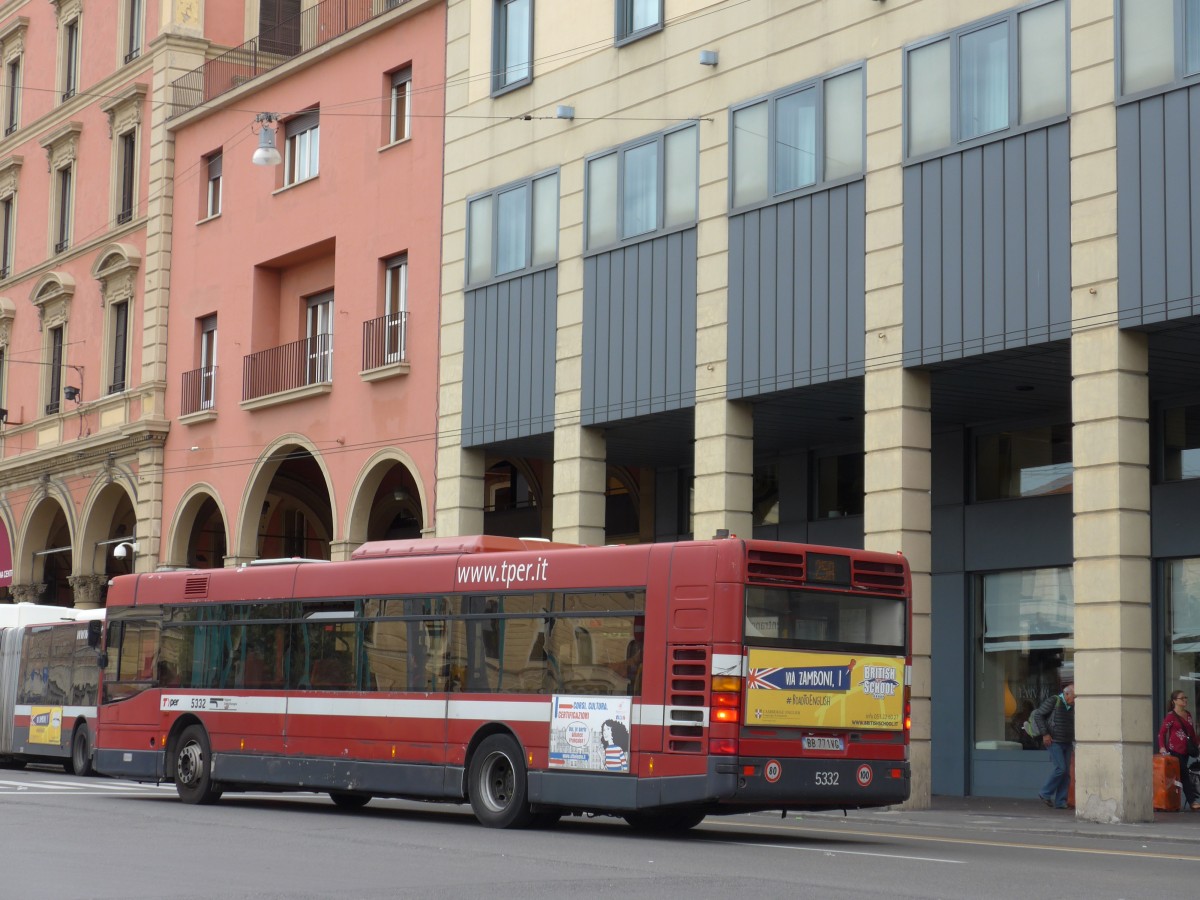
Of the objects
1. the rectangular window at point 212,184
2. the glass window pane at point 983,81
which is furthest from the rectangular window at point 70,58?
the glass window pane at point 983,81

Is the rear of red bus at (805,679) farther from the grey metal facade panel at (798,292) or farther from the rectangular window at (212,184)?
the rectangular window at (212,184)

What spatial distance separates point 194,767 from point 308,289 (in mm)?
15776

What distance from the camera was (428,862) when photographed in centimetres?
1462

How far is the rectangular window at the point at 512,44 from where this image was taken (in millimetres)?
31297

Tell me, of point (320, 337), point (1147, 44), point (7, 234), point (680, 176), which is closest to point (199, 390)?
point (320, 337)

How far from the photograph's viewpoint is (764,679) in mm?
17344

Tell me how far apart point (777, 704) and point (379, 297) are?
18.7 metres

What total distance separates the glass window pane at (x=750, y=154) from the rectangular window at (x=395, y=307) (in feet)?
29.5

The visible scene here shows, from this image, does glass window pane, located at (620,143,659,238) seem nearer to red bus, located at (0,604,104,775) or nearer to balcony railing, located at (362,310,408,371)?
balcony railing, located at (362,310,408,371)

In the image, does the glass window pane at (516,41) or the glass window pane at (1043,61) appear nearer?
the glass window pane at (1043,61)

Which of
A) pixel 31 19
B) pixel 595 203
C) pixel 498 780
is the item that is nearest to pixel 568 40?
pixel 595 203

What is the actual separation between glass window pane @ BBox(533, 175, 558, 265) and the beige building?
0.21 ft

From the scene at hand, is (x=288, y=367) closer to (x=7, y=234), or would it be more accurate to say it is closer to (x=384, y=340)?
(x=384, y=340)

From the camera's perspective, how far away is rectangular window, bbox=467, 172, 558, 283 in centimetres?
3048
